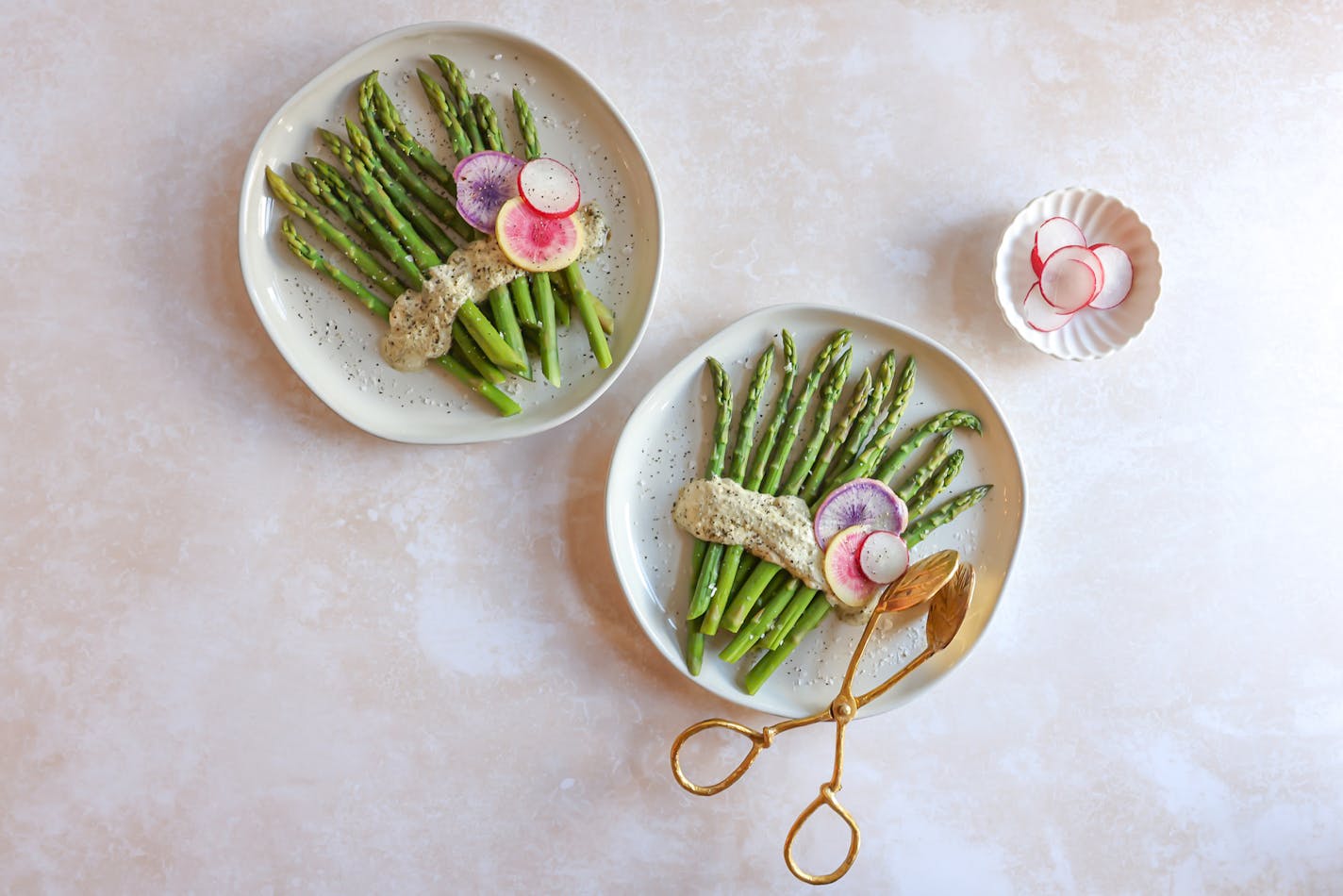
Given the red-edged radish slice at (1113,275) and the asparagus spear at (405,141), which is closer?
the asparagus spear at (405,141)

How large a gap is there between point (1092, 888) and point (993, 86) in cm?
239

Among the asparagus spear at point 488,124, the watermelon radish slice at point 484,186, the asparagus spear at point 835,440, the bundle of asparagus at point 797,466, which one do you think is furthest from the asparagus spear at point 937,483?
the asparagus spear at point 488,124

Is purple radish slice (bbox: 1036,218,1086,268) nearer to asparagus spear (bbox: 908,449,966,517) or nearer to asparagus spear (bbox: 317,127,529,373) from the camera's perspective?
asparagus spear (bbox: 908,449,966,517)

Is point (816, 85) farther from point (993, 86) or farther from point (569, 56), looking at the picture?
point (569, 56)

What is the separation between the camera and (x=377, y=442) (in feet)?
8.96

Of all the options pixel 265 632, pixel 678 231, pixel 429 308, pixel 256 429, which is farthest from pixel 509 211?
pixel 265 632

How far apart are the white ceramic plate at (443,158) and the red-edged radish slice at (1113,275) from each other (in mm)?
1246

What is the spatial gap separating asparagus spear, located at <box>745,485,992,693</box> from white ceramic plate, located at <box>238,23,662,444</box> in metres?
0.83

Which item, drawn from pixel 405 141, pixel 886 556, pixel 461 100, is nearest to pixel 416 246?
pixel 405 141

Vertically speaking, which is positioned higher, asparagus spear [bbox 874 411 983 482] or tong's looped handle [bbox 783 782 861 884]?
asparagus spear [bbox 874 411 983 482]

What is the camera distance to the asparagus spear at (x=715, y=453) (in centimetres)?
264

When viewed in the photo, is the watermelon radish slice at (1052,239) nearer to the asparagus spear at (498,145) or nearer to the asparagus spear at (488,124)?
the asparagus spear at (498,145)

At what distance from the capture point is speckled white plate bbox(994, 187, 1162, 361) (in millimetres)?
2748

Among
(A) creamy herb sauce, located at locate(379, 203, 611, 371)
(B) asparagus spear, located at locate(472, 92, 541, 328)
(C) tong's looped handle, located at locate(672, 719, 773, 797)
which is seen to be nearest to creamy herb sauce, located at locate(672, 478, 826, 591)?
(C) tong's looped handle, located at locate(672, 719, 773, 797)
